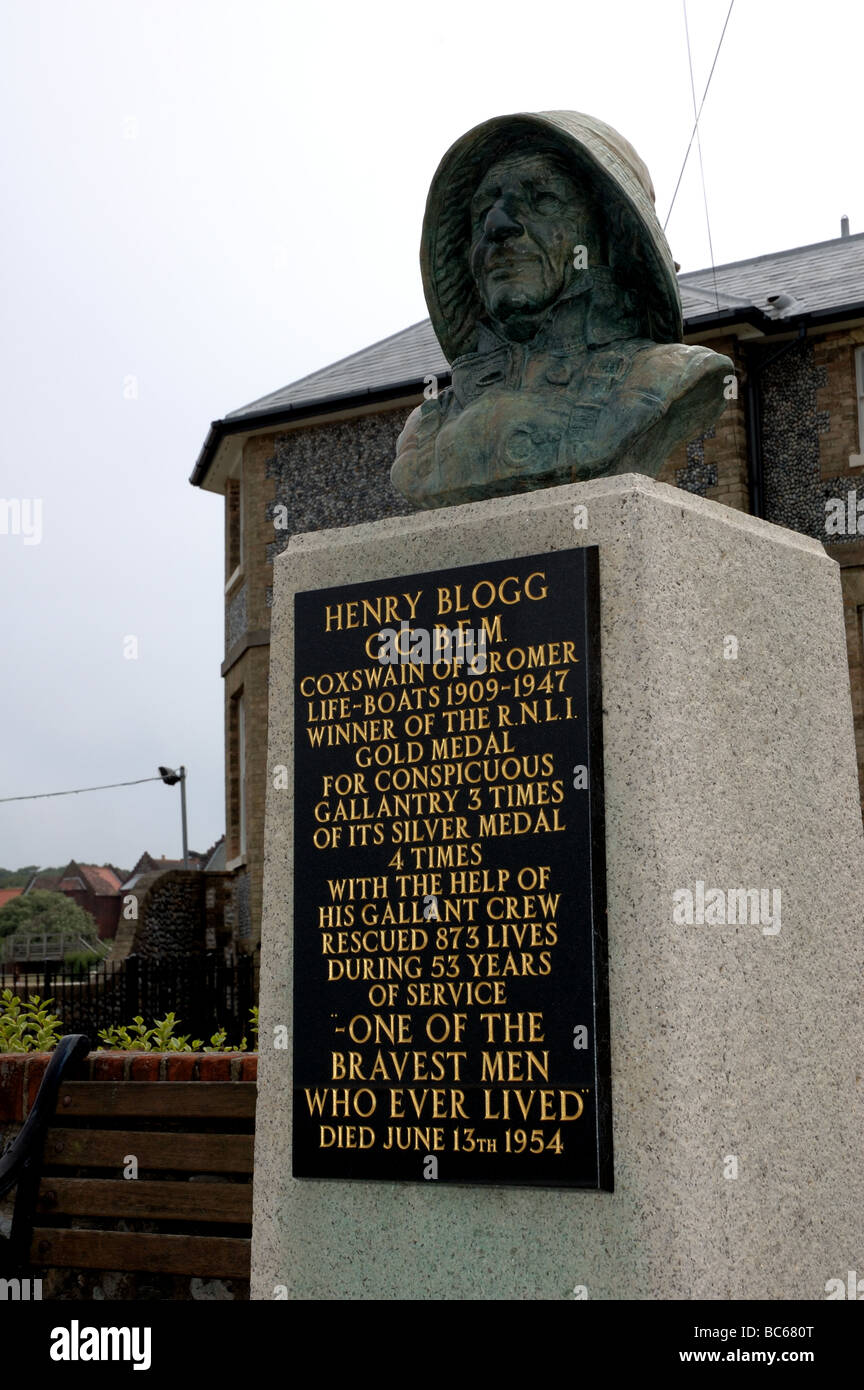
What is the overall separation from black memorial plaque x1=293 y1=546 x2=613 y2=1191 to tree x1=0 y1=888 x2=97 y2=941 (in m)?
61.2

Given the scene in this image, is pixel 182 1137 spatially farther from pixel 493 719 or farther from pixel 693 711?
pixel 693 711

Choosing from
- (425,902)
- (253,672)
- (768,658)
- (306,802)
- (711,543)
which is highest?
(253,672)

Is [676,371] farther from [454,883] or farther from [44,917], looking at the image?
[44,917]

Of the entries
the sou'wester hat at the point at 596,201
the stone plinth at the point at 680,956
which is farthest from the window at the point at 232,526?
the stone plinth at the point at 680,956

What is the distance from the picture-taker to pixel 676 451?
611 inches

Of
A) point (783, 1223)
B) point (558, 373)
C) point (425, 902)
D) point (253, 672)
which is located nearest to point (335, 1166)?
point (425, 902)

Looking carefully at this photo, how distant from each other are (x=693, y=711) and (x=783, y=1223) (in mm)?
1562

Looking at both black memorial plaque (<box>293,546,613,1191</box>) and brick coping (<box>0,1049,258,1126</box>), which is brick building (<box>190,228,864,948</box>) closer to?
brick coping (<box>0,1049,258,1126</box>)

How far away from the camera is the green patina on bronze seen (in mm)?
5406

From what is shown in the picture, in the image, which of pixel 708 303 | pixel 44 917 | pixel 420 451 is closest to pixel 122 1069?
pixel 420 451

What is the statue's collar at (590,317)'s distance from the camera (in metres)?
5.70

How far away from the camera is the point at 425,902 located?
4.88 metres

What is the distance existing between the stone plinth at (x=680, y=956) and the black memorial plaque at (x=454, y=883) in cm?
9

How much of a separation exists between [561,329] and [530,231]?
36 cm
